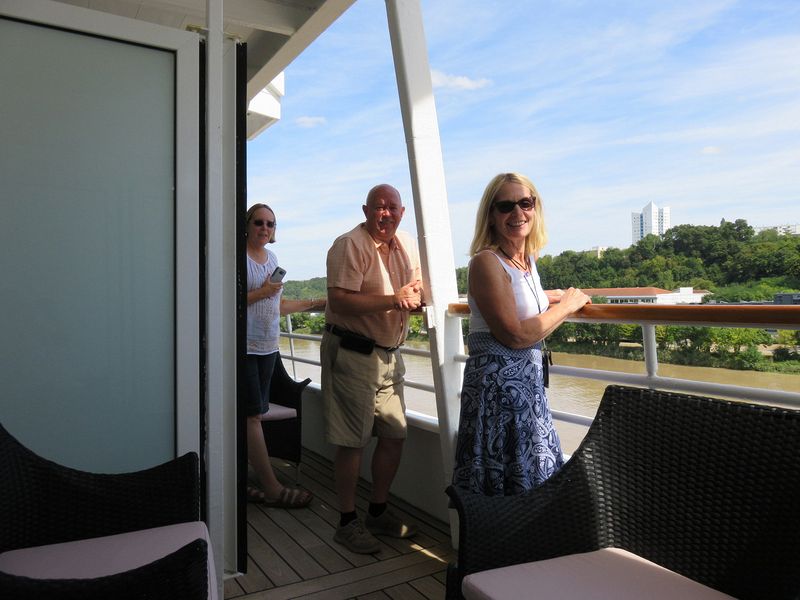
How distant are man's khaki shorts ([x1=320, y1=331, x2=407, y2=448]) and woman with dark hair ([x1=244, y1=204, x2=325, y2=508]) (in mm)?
617

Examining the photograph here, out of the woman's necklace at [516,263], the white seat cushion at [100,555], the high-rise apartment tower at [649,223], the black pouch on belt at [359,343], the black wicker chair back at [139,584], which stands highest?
the high-rise apartment tower at [649,223]

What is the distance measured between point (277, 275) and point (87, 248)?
1241 mm

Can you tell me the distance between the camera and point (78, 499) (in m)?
1.61

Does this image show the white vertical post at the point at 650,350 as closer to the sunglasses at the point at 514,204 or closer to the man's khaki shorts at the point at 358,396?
the sunglasses at the point at 514,204

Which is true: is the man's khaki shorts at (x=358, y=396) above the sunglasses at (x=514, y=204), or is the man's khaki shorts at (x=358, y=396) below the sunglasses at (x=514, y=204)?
below

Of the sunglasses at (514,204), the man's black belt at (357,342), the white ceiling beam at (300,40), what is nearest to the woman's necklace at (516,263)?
the sunglasses at (514,204)

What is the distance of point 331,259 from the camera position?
8.43ft

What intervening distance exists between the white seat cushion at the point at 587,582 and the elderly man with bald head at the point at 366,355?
1.26m

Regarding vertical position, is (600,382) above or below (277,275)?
below

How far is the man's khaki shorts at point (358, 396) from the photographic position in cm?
262

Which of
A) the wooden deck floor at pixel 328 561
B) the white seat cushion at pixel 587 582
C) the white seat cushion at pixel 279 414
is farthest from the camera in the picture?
the white seat cushion at pixel 279 414

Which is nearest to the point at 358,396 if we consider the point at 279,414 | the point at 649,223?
the point at 279,414

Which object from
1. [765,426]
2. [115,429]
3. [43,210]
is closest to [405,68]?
[43,210]

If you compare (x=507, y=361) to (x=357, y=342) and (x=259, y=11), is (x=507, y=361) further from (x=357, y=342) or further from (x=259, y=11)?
(x=259, y=11)
